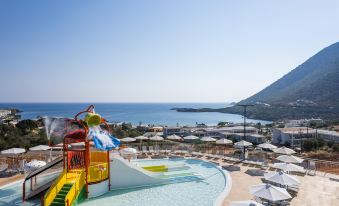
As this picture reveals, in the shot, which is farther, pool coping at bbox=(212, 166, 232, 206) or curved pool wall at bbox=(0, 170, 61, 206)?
curved pool wall at bbox=(0, 170, 61, 206)

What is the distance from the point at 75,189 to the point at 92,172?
1755 mm

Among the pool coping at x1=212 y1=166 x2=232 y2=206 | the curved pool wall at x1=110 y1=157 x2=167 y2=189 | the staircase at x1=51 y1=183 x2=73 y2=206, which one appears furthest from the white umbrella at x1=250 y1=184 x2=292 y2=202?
the staircase at x1=51 y1=183 x2=73 y2=206

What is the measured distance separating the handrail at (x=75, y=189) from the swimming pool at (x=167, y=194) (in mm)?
796

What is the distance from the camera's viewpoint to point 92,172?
14.0m

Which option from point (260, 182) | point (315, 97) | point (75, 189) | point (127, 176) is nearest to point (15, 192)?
point (75, 189)

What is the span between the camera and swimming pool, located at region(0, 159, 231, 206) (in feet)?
42.5

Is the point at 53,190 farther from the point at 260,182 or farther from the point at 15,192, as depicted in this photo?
the point at 260,182

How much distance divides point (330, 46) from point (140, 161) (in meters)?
168

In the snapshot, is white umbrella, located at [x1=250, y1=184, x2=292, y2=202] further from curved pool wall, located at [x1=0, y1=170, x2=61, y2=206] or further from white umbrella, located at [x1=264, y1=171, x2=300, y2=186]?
curved pool wall, located at [x1=0, y1=170, x2=61, y2=206]

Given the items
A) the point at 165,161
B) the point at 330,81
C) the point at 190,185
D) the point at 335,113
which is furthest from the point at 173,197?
the point at 330,81

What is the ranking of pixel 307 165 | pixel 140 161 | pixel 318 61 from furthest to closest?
1. pixel 318 61
2. pixel 140 161
3. pixel 307 165

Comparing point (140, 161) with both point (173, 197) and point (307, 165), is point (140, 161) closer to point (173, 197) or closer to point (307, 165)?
point (173, 197)

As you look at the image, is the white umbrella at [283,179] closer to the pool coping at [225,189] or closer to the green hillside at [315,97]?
the pool coping at [225,189]

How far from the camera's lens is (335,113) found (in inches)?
3752
